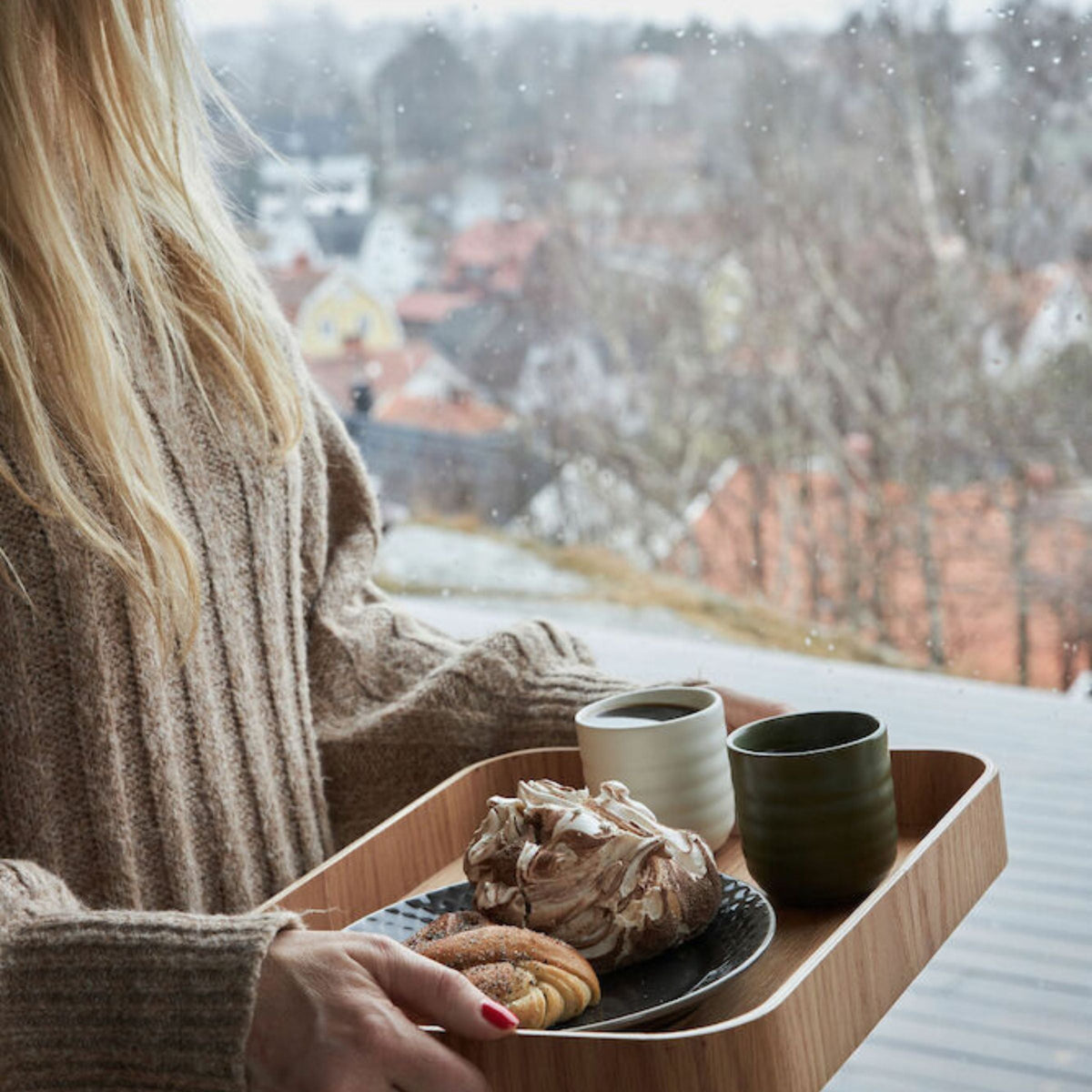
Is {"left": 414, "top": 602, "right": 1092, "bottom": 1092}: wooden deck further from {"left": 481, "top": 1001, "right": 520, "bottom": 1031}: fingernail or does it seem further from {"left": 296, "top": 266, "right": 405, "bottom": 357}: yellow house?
{"left": 296, "top": 266, "right": 405, "bottom": 357}: yellow house

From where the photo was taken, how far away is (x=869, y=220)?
201 centimetres

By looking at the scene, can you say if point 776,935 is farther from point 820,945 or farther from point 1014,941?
point 1014,941

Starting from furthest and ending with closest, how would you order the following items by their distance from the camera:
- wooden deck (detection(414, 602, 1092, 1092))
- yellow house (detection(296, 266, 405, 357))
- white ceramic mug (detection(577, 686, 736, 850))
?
yellow house (detection(296, 266, 405, 357))
wooden deck (detection(414, 602, 1092, 1092))
white ceramic mug (detection(577, 686, 736, 850))

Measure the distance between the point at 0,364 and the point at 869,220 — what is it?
1.37 metres

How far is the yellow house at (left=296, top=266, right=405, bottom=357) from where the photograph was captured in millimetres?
2275

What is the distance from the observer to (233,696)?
3.27 feet

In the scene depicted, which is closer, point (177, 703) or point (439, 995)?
point (439, 995)

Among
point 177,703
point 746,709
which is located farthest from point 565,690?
point 177,703

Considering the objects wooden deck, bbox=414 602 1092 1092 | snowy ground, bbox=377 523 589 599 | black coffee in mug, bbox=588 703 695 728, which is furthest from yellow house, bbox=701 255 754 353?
black coffee in mug, bbox=588 703 695 728

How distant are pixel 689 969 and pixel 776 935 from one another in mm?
67

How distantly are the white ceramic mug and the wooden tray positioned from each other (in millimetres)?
42

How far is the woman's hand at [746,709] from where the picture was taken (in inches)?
36.9

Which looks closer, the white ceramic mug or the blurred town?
the white ceramic mug

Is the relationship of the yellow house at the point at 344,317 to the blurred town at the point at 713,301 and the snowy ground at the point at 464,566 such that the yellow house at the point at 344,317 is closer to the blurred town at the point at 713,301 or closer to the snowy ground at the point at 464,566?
the blurred town at the point at 713,301
